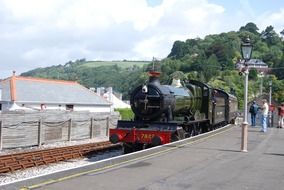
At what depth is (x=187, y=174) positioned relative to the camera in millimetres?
9820

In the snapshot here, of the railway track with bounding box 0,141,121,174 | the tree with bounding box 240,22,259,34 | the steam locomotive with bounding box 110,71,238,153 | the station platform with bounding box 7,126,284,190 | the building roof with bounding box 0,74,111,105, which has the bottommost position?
the railway track with bounding box 0,141,121,174

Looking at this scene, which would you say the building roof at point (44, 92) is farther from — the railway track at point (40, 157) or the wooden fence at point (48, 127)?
A: the railway track at point (40, 157)

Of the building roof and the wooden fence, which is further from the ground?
the building roof

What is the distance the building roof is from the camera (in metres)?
47.9

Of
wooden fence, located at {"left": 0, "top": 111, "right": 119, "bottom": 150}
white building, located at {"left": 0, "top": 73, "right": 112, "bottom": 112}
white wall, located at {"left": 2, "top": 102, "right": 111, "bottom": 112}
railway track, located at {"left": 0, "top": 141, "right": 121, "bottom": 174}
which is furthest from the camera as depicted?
white building, located at {"left": 0, "top": 73, "right": 112, "bottom": 112}

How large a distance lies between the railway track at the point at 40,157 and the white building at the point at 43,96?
26.7 meters

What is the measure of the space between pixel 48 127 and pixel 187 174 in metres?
14.3

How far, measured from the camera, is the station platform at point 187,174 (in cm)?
843

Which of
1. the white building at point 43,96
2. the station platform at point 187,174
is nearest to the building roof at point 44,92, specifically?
the white building at point 43,96

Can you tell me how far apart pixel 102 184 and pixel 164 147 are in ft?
19.4

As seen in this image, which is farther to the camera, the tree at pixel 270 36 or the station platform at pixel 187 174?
the tree at pixel 270 36

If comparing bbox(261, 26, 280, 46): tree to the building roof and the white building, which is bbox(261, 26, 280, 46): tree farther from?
the building roof

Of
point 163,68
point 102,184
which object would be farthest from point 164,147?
point 163,68

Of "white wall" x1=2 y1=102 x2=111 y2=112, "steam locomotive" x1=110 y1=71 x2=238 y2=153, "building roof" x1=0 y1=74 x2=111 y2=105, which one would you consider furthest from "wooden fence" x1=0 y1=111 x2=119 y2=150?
"building roof" x1=0 y1=74 x2=111 y2=105
